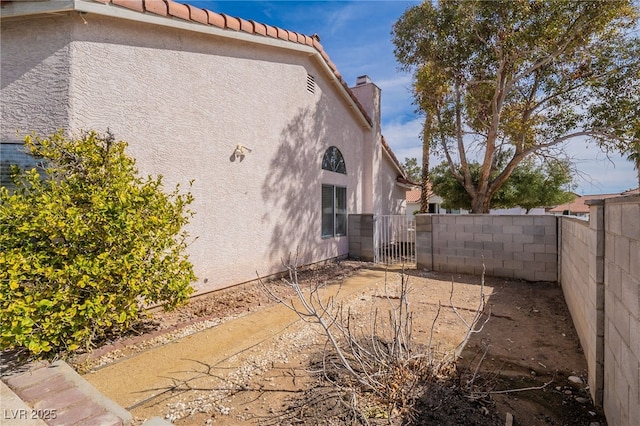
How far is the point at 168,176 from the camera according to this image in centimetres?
625

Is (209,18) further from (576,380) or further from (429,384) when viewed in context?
(576,380)

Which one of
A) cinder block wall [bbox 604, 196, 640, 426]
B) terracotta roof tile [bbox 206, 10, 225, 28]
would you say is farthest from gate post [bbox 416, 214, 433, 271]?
terracotta roof tile [bbox 206, 10, 225, 28]

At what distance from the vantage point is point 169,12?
607cm

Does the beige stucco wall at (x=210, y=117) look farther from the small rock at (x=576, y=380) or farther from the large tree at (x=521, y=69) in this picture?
the small rock at (x=576, y=380)

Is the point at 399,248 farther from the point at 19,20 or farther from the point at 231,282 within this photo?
the point at 19,20

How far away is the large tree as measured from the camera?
9375mm

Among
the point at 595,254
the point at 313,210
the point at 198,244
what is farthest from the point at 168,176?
the point at 595,254

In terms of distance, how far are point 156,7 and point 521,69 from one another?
37.8 ft

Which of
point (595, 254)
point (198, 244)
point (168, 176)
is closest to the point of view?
point (595, 254)

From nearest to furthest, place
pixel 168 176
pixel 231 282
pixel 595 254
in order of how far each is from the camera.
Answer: pixel 595 254 → pixel 168 176 → pixel 231 282

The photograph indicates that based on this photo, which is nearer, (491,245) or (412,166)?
(491,245)

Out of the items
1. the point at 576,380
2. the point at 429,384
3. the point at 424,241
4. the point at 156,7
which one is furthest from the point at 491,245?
the point at 156,7

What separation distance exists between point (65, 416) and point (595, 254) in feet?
19.0

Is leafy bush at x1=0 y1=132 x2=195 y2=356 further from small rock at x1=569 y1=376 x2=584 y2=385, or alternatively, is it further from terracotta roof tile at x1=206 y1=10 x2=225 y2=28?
small rock at x1=569 y1=376 x2=584 y2=385
